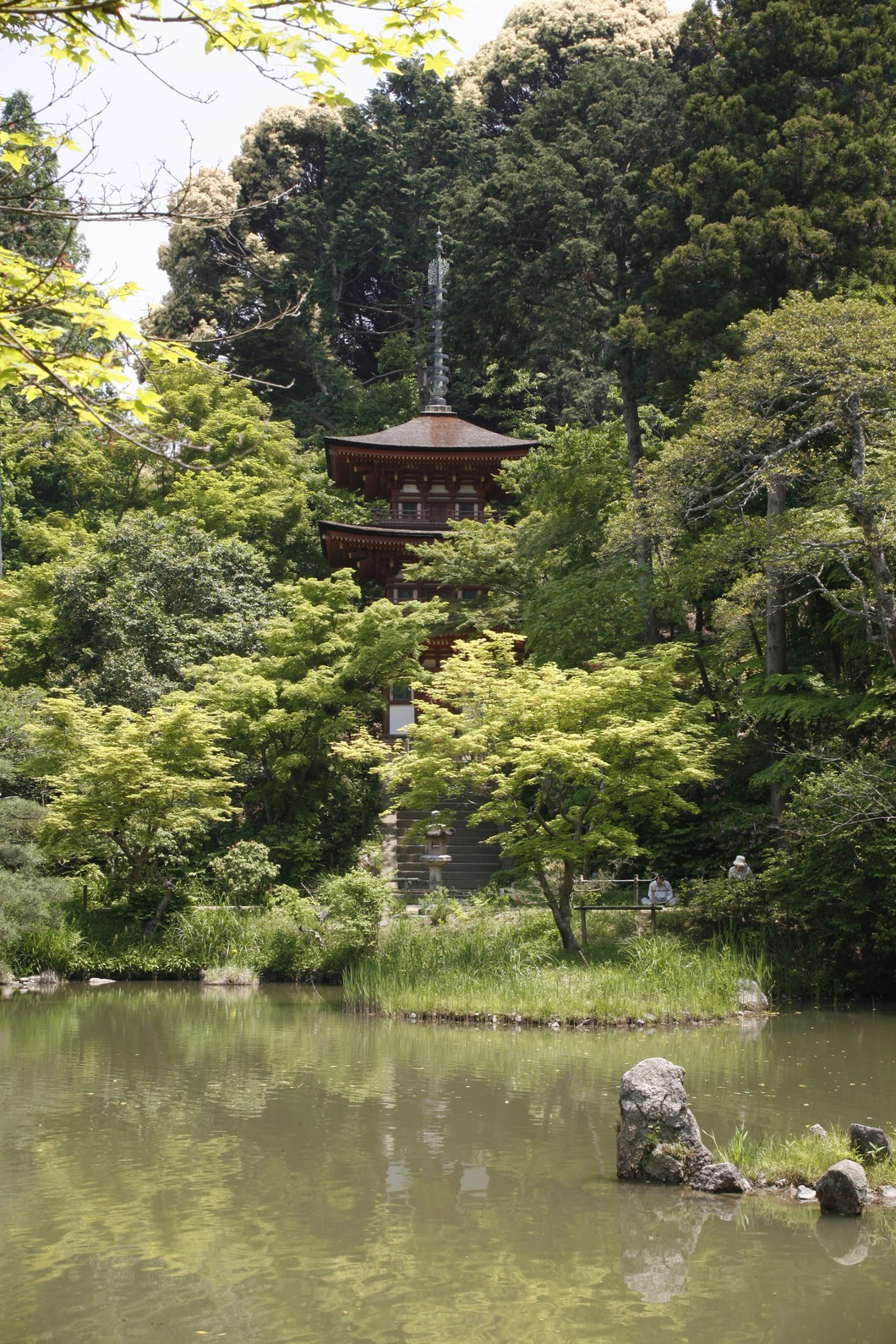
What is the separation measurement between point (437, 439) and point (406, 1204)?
20.4 meters

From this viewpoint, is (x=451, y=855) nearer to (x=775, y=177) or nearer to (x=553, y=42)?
(x=775, y=177)

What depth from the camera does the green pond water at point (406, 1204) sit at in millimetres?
4852

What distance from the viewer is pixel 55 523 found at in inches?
1117

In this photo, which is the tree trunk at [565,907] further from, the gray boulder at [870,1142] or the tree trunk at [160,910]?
the gray boulder at [870,1142]

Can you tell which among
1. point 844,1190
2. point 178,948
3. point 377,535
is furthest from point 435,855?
point 844,1190

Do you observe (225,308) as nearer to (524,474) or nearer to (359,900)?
(524,474)

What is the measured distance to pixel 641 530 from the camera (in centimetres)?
1519

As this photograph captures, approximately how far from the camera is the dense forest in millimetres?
13258

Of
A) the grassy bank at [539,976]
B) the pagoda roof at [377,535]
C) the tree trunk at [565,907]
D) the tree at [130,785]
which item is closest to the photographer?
the grassy bank at [539,976]

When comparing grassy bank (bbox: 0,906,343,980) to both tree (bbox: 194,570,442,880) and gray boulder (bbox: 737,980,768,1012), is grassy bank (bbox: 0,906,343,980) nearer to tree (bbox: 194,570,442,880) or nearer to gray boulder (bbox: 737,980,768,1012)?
A: tree (bbox: 194,570,442,880)

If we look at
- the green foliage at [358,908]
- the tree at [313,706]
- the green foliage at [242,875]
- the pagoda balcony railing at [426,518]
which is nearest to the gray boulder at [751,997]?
the green foliage at [358,908]

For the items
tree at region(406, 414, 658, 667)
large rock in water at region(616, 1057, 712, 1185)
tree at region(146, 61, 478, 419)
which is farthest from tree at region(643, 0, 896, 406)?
tree at region(146, 61, 478, 419)

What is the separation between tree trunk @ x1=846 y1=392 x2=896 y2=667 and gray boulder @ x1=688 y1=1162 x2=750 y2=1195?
724 cm

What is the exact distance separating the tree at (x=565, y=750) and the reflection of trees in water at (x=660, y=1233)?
6766 millimetres
